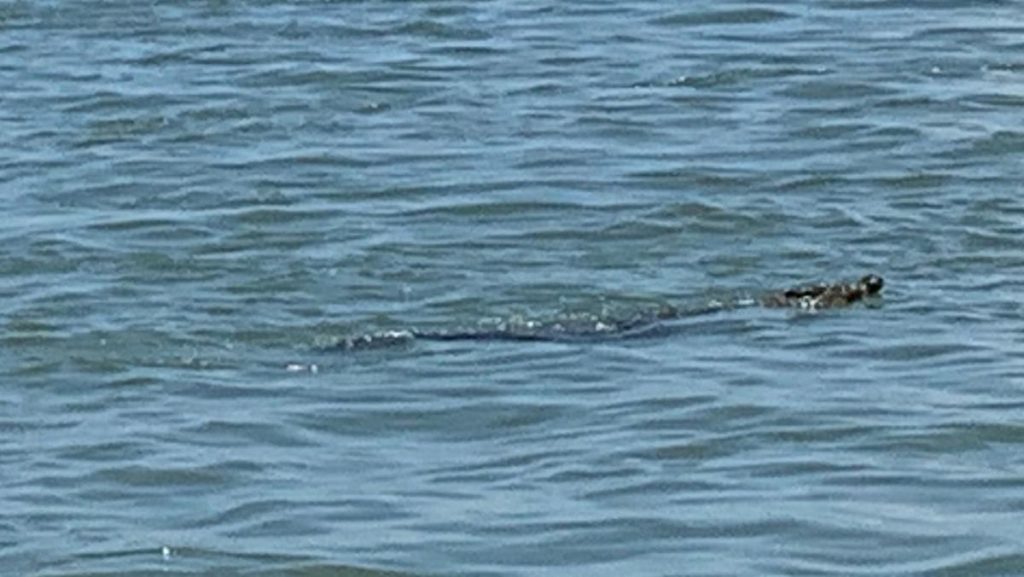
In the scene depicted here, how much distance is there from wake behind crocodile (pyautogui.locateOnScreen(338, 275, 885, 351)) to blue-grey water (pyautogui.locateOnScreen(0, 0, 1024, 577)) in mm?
72

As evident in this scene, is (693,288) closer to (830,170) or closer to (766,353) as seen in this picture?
(766,353)

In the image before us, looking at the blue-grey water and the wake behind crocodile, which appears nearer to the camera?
the blue-grey water

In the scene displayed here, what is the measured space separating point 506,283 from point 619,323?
2.48 ft

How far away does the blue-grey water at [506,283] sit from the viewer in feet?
28.5

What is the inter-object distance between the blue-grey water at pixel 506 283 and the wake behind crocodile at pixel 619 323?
7 cm

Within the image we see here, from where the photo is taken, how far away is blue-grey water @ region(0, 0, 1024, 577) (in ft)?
28.5

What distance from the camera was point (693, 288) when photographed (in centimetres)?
1150

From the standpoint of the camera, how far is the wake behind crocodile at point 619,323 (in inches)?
424

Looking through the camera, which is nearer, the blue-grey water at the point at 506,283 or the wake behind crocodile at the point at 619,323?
the blue-grey water at the point at 506,283

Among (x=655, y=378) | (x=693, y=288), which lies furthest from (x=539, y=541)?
(x=693, y=288)

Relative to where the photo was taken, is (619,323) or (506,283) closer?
(619,323)

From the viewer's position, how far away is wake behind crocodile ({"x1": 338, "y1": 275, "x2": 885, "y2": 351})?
35.4ft

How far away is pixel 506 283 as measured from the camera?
11562mm

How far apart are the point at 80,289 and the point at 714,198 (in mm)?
2702
